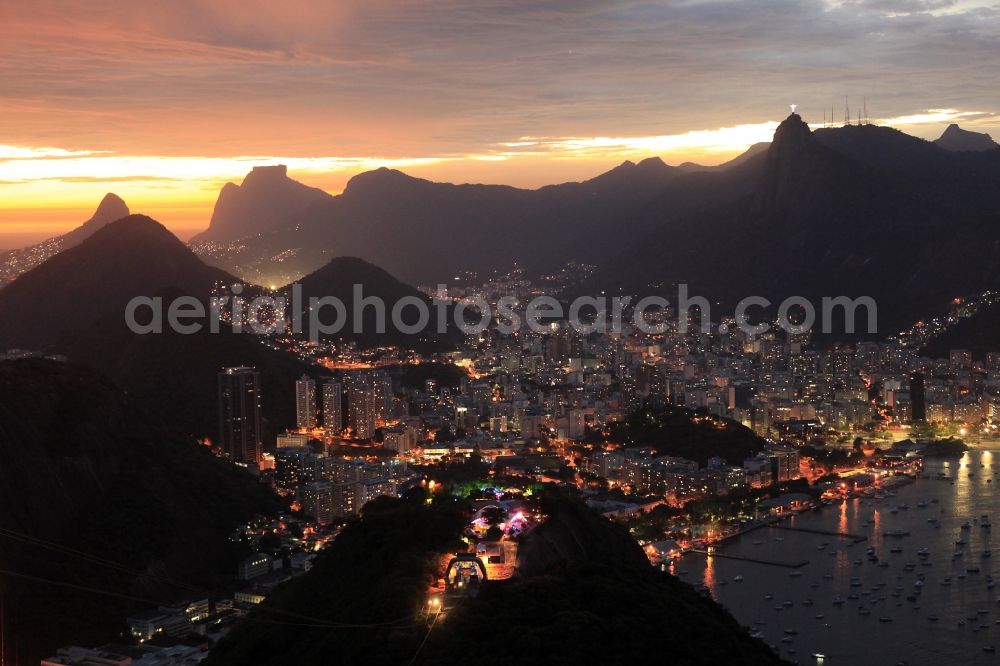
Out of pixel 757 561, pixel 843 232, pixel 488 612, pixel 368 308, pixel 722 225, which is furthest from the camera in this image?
pixel 722 225

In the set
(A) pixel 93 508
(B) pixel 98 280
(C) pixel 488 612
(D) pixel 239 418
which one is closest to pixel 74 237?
(B) pixel 98 280

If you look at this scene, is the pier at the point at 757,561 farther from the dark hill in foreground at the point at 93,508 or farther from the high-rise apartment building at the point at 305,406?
the high-rise apartment building at the point at 305,406

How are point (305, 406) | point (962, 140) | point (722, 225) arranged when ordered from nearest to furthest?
1. point (305, 406)
2. point (722, 225)
3. point (962, 140)

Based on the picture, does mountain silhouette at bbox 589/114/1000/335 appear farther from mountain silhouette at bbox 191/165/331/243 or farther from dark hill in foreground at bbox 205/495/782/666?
Answer: dark hill in foreground at bbox 205/495/782/666

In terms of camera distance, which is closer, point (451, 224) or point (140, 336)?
point (140, 336)

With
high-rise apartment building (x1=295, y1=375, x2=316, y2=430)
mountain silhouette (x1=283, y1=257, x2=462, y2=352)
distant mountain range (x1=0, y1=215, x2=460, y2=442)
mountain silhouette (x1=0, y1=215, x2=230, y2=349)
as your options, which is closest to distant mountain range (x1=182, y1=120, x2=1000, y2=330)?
mountain silhouette (x1=283, y1=257, x2=462, y2=352)

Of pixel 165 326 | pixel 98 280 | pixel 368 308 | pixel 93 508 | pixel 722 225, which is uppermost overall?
pixel 722 225

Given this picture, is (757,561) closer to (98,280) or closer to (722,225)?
(98,280)

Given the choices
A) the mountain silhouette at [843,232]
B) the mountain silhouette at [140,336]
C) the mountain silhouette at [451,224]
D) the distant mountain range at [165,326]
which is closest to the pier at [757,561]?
the mountain silhouette at [140,336]
